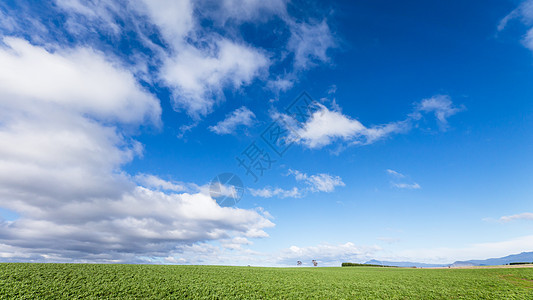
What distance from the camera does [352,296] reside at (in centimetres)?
2248

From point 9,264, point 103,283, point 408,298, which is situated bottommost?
point 408,298

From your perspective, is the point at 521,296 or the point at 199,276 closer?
the point at 521,296

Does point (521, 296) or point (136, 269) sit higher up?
point (136, 269)

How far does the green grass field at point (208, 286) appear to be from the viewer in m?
19.3

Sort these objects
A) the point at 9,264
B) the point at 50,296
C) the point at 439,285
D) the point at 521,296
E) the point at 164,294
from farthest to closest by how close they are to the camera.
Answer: the point at 439,285, the point at 9,264, the point at 521,296, the point at 164,294, the point at 50,296

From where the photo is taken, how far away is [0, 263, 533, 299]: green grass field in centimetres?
1933

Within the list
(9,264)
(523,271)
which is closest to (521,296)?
(523,271)

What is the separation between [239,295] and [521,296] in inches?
900

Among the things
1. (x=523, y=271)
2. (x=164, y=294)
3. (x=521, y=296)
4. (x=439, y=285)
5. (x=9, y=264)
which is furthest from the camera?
(x=523, y=271)

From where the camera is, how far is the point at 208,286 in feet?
74.9

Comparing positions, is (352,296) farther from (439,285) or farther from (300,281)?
(439,285)

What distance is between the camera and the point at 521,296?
22031 mm

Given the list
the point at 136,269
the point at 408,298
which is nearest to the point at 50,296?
the point at 136,269

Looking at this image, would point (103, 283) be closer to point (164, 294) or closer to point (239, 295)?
point (164, 294)
